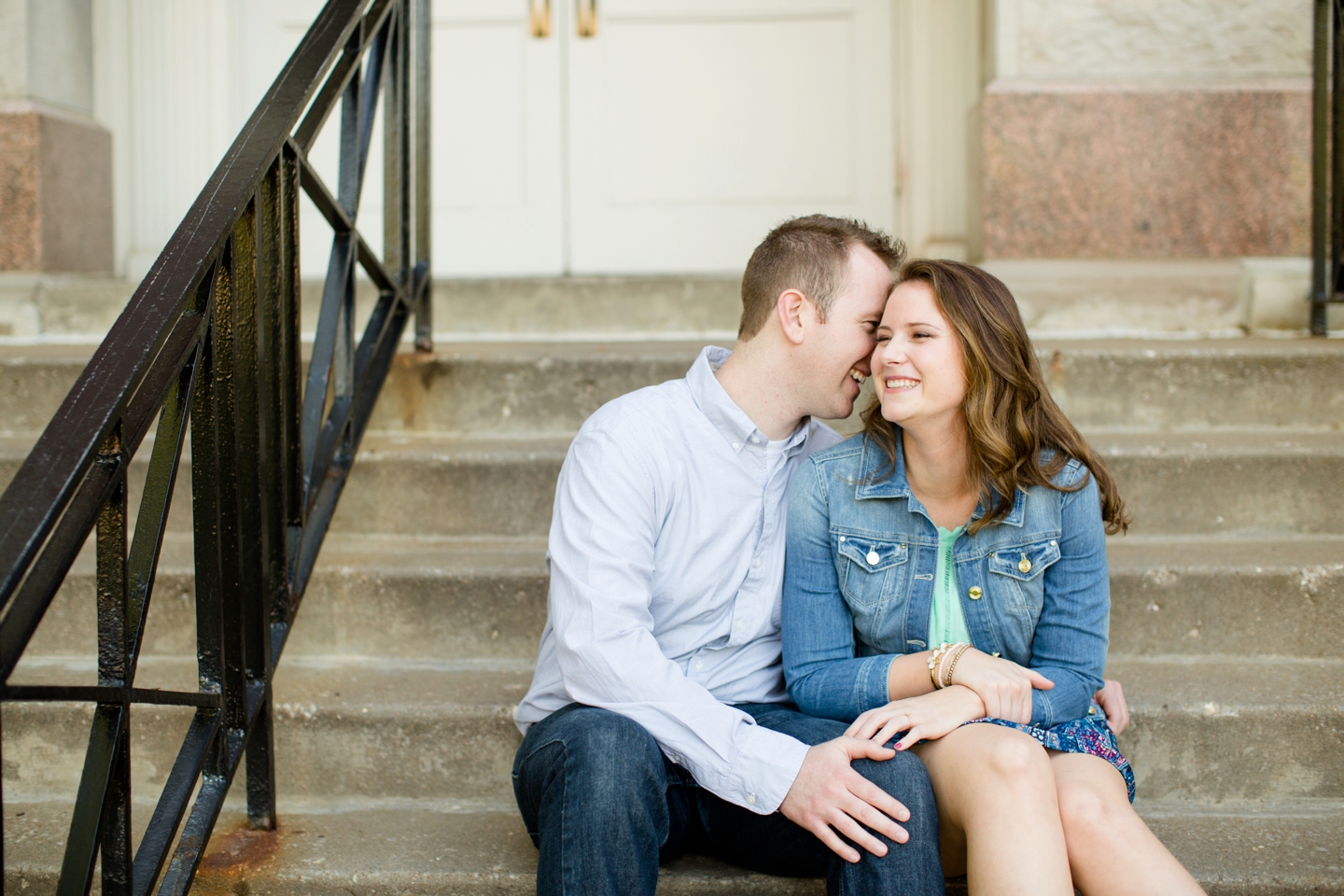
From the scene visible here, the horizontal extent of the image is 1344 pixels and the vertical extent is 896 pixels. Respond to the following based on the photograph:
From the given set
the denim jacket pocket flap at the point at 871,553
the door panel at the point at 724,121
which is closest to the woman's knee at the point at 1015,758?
the denim jacket pocket flap at the point at 871,553

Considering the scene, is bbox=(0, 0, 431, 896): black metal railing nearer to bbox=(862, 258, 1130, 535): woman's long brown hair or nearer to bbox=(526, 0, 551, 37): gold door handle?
bbox=(862, 258, 1130, 535): woman's long brown hair

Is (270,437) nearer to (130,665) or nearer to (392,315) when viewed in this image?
(130,665)

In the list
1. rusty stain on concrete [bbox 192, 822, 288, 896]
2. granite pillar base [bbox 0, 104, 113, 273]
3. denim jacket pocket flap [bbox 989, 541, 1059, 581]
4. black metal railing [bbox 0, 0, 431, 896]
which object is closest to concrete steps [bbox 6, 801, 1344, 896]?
rusty stain on concrete [bbox 192, 822, 288, 896]

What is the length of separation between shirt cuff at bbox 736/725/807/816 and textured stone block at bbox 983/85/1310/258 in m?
2.42

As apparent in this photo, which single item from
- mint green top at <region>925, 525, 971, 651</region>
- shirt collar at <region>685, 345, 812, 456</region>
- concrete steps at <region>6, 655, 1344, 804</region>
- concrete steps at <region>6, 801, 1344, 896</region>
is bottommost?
concrete steps at <region>6, 801, 1344, 896</region>

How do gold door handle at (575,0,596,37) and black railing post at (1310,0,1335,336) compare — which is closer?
black railing post at (1310,0,1335,336)

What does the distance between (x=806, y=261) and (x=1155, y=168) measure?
2.09 metres

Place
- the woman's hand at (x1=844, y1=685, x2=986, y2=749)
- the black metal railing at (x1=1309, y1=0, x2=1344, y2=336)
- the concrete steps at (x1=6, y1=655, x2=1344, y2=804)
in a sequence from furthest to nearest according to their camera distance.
Answer: 1. the black metal railing at (x1=1309, y1=0, x2=1344, y2=336)
2. the concrete steps at (x1=6, y1=655, x2=1344, y2=804)
3. the woman's hand at (x1=844, y1=685, x2=986, y2=749)

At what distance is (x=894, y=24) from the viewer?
3814mm

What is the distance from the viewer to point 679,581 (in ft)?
5.57

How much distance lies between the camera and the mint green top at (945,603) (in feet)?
5.58

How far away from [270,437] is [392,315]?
82cm

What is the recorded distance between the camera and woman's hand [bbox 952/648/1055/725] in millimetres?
1544

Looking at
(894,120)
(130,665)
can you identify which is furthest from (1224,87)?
(130,665)
